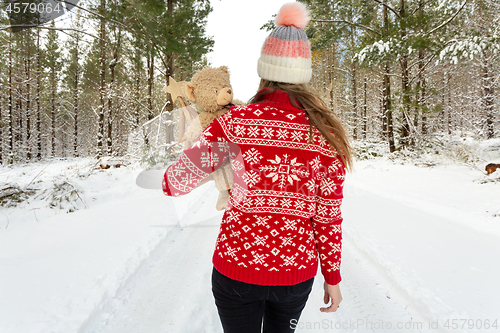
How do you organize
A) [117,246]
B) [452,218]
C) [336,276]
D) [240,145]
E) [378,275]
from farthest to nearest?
[452,218], [117,246], [378,275], [336,276], [240,145]

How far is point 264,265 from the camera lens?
38.8 inches

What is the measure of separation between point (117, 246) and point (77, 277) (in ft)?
2.74

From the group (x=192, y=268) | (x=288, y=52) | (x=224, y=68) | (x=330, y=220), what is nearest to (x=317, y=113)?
(x=288, y=52)

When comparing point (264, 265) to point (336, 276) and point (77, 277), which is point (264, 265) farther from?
point (77, 277)

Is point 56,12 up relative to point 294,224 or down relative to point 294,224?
up

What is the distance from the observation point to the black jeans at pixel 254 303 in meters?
1.02

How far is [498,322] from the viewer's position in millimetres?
2176

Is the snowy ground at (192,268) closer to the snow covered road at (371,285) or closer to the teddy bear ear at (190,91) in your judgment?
the snow covered road at (371,285)

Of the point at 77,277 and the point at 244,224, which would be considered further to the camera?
the point at 77,277

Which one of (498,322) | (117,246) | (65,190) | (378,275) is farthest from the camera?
(65,190)

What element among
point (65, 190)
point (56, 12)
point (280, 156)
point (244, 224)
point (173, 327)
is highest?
point (56, 12)

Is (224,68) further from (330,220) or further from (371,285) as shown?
(371,285)

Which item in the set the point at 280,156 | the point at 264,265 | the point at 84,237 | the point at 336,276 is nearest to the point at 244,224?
the point at 264,265

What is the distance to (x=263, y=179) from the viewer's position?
968mm
